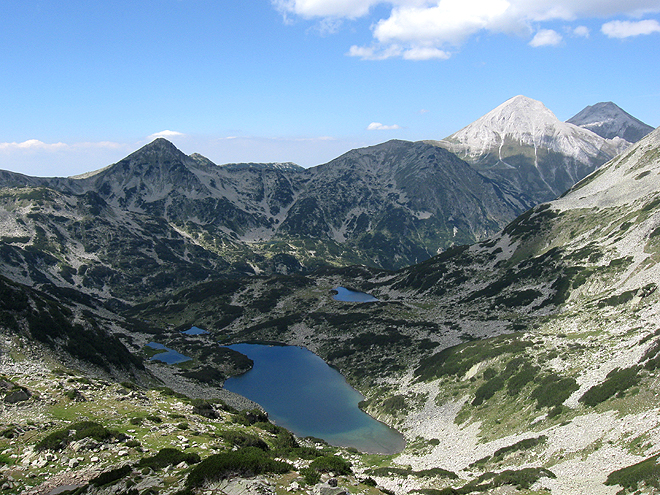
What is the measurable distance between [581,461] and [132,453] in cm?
3695

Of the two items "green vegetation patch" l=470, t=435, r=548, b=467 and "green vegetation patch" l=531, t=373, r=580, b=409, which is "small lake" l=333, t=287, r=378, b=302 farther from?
"green vegetation patch" l=470, t=435, r=548, b=467

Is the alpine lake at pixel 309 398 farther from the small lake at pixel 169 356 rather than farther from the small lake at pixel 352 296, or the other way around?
the small lake at pixel 352 296

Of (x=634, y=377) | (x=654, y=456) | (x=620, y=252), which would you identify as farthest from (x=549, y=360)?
(x=620, y=252)

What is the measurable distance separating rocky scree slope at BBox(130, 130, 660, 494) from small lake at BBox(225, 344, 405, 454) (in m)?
3.79

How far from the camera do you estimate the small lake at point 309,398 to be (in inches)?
2933

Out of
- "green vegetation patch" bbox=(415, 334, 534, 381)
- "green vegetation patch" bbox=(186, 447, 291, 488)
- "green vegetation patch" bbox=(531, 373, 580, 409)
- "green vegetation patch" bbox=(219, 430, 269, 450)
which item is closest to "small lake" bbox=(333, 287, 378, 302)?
"green vegetation patch" bbox=(415, 334, 534, 381)

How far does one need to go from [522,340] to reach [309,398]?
47.1m

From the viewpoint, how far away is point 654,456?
3098 cm

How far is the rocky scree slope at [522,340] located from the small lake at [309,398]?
3.79 meters

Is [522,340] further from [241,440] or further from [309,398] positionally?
[241,440]

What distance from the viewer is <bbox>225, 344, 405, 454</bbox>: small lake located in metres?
74.5

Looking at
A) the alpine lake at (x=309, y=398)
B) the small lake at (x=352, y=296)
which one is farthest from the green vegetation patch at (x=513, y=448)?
the small lake at (x=352, y=296)

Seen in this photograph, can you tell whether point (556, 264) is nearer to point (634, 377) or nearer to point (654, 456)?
point (634, 377)

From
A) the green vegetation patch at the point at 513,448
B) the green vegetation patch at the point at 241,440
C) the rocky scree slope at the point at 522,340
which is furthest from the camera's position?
the green vegetation patch at the point at 513,448
